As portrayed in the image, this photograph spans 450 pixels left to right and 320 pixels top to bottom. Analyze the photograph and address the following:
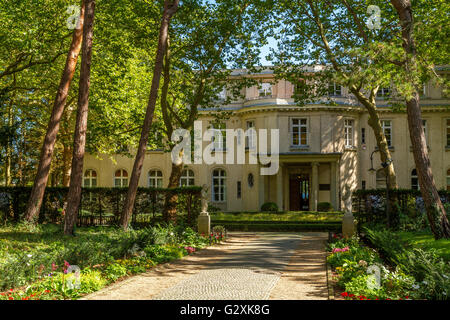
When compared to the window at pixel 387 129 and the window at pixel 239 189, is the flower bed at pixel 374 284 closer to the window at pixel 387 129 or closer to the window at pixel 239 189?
the window at pixel 239 189

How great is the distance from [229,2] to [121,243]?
41.3 feet

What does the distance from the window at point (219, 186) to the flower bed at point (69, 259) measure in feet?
72.3

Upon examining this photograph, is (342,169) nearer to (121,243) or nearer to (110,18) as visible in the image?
(110,18)

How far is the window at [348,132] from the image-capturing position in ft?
118

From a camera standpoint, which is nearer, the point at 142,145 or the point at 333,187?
the point at 142,145

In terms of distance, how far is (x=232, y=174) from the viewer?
124 ft

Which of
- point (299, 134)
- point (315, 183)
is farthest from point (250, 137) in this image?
point (315, 183)

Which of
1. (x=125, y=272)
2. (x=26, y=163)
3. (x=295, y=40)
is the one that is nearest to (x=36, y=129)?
(x=26, y=163)

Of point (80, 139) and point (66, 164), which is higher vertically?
point (66, 164)

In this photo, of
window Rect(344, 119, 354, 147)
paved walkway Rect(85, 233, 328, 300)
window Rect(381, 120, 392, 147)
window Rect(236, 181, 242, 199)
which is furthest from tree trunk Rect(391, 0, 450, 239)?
window Rect(236, 181, 242, 199)

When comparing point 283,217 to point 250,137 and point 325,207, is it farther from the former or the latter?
point 250,137

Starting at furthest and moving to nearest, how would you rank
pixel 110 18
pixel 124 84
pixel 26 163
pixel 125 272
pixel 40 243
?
pixel 26 163 < pixel 124 84 < pixel 110 18 < pixel 40 243 < pixel 125 272

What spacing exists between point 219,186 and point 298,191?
613 cm

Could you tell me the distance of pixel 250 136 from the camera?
120ft
